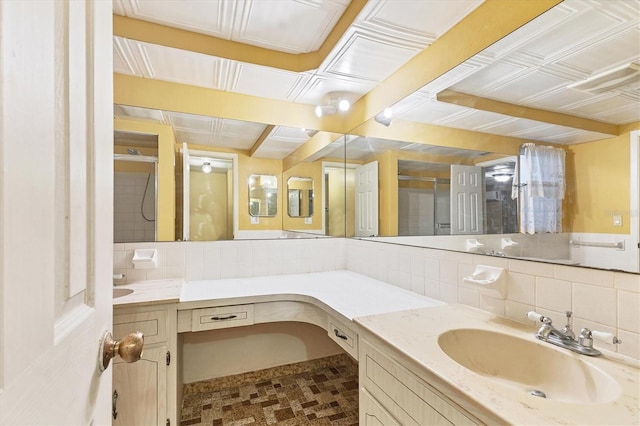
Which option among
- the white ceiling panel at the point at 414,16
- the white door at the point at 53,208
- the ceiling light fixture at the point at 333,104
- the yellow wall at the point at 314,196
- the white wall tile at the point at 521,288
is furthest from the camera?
the yellow wall at the point at 314,196

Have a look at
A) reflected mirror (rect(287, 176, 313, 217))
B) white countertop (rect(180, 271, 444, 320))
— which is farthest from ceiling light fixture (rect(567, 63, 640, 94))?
reflected mirror (rect(287, 176, 313, 217))

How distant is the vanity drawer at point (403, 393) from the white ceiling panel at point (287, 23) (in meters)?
1.58

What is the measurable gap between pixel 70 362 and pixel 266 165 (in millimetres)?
2036

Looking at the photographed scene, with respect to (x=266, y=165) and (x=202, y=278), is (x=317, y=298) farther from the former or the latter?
(x=266, y=165)

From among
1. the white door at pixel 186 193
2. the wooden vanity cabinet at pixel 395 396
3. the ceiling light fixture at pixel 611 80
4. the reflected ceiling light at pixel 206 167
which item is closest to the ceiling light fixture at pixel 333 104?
the reflected ceiling light at pixel 206 167

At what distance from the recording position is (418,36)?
62.7 inches

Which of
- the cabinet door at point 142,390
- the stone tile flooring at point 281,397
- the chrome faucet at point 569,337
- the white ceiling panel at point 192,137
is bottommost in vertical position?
the stone tile flooring at point 281,397

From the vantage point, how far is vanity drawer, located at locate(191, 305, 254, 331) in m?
1.58

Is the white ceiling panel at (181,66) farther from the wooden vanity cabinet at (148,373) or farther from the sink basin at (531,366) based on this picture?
the sink basin at (531,366)

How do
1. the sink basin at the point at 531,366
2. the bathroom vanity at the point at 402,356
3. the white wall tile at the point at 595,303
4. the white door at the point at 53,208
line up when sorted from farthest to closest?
1. the white wall tile at the point at 595,303
2. the sink basin at the point at 531,366
3. the bathroom vanity at the point at 402,356
4. the white door at the point at 53,208

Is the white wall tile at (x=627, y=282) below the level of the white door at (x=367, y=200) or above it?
below

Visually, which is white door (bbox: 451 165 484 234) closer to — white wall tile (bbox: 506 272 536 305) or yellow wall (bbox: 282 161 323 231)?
white wall tile (bbox: 506 272 536 305)

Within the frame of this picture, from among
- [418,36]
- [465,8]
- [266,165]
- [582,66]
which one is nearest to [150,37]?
[266,165]

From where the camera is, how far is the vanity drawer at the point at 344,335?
4.26ft
